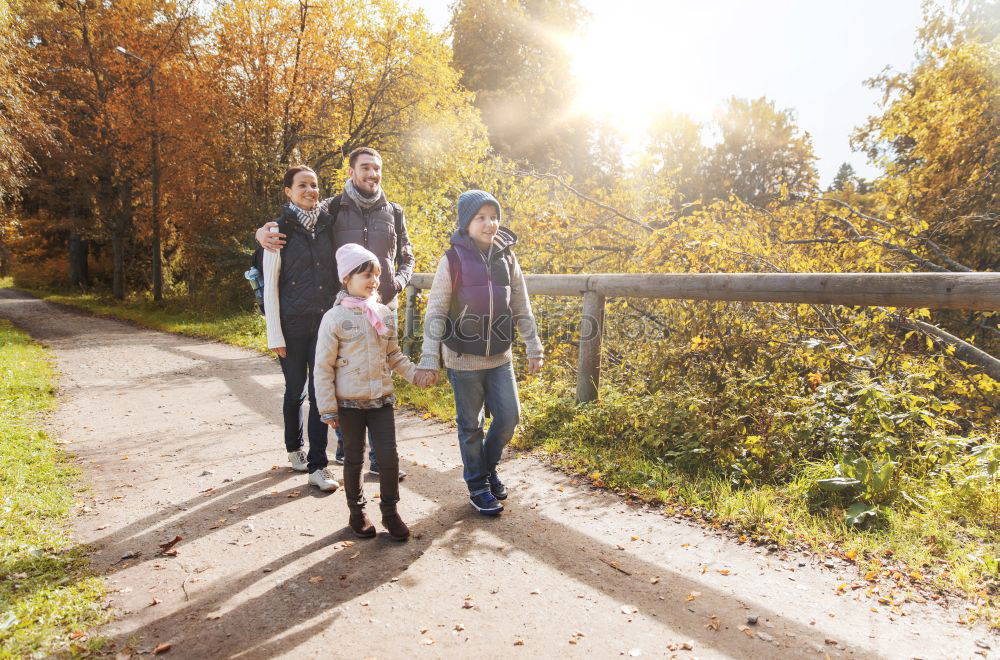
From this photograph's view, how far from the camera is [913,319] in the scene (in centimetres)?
431

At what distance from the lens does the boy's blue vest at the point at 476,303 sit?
3535mm

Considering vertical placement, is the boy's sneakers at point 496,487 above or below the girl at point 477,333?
below

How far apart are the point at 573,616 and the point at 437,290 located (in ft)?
6.28

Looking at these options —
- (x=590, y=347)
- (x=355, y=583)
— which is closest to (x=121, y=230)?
(x=590, y=347)

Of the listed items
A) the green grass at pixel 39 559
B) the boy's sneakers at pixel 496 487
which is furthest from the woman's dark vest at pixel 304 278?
the green grass at pixel 39 559

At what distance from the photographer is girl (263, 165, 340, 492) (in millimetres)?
4004

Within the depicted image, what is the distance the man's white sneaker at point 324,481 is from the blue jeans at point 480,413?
3.11 ft

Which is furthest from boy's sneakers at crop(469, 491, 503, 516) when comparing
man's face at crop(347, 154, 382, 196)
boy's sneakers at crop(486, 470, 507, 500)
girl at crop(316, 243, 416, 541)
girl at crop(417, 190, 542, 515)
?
man's face at crop(347, 154, 382, 196)

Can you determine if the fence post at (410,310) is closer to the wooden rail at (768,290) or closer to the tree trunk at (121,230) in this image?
the wooden rail at (768,290)

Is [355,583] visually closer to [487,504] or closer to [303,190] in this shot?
[487,504]

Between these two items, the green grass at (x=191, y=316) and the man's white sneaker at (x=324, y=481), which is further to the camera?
the green grass at (x=191, y=316)

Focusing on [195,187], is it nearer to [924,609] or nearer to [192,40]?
[192,40]

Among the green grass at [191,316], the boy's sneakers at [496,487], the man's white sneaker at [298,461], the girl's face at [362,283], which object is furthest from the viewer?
the green grass at [191,316]

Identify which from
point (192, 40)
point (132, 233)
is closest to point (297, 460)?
point (192, 40)
